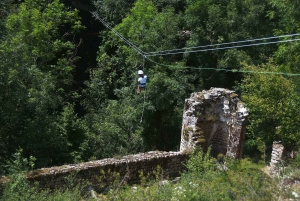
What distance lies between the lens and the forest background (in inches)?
481

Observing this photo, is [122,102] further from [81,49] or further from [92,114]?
[81,49]

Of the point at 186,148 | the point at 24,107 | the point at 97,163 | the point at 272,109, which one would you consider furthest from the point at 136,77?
the point at 97,163

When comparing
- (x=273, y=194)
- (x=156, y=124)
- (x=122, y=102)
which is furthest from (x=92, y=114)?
(x=273, y=194)

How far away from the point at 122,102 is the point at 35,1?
6.04 m

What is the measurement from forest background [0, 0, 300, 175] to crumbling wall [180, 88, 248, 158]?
1007 millimetres

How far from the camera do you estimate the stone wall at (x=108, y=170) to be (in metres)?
9.80

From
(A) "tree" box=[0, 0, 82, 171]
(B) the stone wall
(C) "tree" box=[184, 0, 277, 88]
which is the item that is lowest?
(B) the stone wall

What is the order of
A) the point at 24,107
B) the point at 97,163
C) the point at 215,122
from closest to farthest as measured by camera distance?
the point at 97,163
the point at 24,107
the point at 215,122

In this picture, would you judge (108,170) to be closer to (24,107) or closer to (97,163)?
(97,163)

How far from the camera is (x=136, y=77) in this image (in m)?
16.5

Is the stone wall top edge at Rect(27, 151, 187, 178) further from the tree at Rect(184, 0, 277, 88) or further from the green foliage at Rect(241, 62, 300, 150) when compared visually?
the tree at Rect(184, 0, 277, 88)

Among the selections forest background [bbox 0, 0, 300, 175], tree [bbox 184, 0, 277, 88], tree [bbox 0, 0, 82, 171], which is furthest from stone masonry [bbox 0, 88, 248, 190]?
tree [bbox 184, 0, 277, 88]

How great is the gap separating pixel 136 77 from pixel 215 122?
4.57 meters

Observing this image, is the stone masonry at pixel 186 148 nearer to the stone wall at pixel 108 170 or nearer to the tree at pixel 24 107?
the stone wall at pixel 108 170
